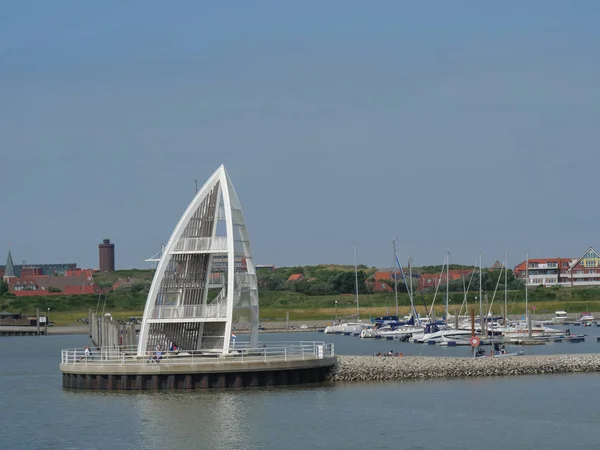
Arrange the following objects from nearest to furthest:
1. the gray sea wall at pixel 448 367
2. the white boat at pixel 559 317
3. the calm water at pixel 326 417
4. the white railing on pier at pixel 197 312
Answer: the calm water at pixel 326 417 → the white railing on pier at pixel 197 312 → the gray sea wall at pixel 448 367 → the white boat at pixel 559 317

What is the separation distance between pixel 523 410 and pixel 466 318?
76537mm

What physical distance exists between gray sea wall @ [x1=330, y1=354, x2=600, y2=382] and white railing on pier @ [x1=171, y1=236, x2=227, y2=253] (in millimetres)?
8065

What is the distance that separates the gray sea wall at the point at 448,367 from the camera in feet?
189

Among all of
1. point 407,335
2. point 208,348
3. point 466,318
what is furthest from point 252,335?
point 466,318

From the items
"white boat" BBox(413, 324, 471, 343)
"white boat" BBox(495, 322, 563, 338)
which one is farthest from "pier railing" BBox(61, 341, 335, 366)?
"white boat" BBox(495, 322, 563, 338)

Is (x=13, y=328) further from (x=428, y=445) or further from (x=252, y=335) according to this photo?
(x=428, y=445)

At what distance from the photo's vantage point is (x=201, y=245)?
183 feet

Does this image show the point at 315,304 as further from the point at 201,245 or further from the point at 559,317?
the point at 201,245

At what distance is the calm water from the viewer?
43.1m

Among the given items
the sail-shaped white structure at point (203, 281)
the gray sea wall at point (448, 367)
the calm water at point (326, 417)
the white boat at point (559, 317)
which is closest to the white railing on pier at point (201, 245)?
the sail-shaped white structure at point (203, 281)

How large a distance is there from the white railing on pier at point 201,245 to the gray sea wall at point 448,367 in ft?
26.5

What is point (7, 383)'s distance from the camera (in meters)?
66.4

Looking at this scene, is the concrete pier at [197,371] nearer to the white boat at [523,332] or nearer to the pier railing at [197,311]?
the pier railing at [197,311]

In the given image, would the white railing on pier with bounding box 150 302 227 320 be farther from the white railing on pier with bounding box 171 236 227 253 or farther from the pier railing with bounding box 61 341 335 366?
the white railing on pier with bounding box 171 236 227 253
